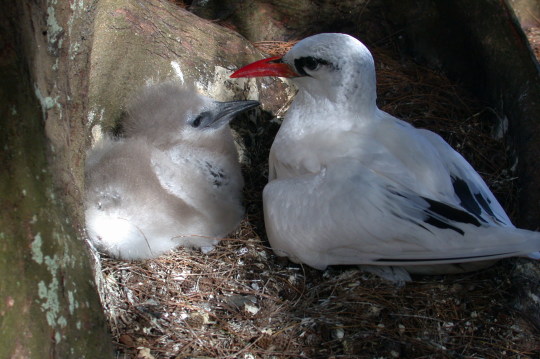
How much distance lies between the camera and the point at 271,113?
3957mm

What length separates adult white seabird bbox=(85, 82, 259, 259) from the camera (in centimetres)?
294

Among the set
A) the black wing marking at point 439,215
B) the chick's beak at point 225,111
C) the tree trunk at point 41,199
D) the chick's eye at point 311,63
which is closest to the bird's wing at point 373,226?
the black wing marking at point 439,215

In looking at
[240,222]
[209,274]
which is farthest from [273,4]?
[209,274]

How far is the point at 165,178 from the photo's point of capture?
312 cm

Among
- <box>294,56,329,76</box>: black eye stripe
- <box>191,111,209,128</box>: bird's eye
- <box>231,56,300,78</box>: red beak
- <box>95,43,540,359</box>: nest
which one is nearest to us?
<box>95,43,540,359</box>: nest

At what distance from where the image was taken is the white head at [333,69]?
2.87 metres

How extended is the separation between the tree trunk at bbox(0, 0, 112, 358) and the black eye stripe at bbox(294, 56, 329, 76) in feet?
3.85

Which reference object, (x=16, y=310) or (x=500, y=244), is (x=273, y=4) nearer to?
(x=500, y=244)

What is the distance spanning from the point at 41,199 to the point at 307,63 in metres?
1.55

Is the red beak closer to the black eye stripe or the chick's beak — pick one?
the black eye stripe

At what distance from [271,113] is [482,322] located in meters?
1.92

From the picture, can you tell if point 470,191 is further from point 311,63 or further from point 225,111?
point 225,111

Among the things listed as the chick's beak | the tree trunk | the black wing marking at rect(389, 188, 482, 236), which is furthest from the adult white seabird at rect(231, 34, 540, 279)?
the tree trunk

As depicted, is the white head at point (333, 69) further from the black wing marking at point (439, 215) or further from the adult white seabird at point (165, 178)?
the black wing marking at point (439, 215)
